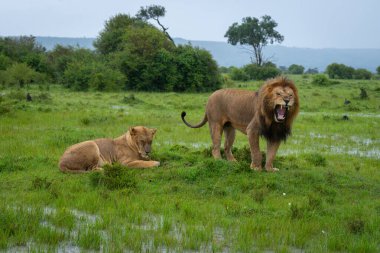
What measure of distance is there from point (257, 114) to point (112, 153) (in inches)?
118

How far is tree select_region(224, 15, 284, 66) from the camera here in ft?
271

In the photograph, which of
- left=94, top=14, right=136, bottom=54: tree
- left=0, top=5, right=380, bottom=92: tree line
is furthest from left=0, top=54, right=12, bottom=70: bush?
left=94, top=14, right=136, bottom=54: tree

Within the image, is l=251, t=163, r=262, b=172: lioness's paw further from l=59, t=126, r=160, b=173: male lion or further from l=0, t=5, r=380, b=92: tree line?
l=0, t=5, r=380, b=92: tree line

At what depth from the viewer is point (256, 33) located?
8275 centimetres

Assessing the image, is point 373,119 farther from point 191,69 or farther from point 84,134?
point 191,69

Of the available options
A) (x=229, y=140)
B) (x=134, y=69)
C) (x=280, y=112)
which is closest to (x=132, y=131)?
(x=229, y=140)

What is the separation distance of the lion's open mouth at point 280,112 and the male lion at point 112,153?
8.18 feet

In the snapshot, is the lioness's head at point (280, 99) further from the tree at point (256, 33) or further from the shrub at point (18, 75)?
the tree at point (256, 33)

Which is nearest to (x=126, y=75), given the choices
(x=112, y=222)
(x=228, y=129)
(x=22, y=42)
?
(x=22, y=42)

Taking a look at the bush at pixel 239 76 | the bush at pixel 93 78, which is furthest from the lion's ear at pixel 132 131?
the bush at pixel 239 76

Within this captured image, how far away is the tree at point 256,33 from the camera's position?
8269 cm

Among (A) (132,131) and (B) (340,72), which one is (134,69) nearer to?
(B) (340,72)

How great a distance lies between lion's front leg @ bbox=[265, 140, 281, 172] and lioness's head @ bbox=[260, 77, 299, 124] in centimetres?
55

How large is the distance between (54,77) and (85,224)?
50276 mm
